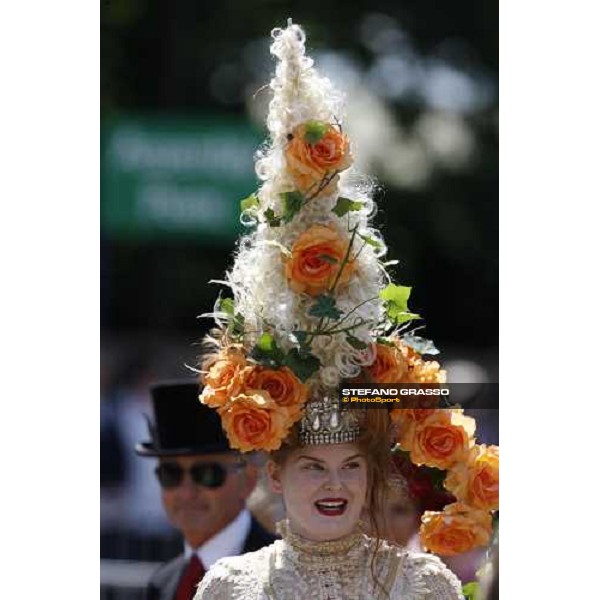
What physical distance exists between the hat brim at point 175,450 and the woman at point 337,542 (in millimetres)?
736

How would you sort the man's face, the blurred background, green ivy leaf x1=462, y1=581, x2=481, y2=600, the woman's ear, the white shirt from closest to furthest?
the woman's ear → green ivy leaf x1=462, y1=581, x2=481, y2=600 → the blurred background → the white shirt → the man's face

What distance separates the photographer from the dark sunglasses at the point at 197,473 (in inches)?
119

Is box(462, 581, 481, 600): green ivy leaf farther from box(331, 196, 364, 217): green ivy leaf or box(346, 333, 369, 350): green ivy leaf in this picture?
box(331, 196, 364, 217): green ivy leaf

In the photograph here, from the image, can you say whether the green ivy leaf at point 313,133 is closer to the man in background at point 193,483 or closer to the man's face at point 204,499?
the man in background at point 193,483

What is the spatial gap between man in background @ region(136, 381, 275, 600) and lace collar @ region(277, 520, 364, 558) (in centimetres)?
64

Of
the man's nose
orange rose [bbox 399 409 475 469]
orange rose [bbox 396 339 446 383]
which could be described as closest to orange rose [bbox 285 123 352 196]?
orange rose [bbox 396 339 446 383]

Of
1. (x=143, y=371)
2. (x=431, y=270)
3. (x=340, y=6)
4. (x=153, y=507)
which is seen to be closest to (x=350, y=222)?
(x=431, y=270)

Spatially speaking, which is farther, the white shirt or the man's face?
the man's face

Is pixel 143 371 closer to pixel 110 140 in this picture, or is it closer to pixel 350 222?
pixel 110 140

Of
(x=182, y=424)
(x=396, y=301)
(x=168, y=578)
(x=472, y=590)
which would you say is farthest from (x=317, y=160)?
(x=168, y=578)

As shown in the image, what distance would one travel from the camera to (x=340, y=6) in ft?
8.52

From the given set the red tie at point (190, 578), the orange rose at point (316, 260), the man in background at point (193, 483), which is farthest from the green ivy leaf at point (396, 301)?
the red tie at point (190, 578)

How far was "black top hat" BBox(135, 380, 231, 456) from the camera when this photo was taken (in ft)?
9.59

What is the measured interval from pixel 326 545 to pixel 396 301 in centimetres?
46
